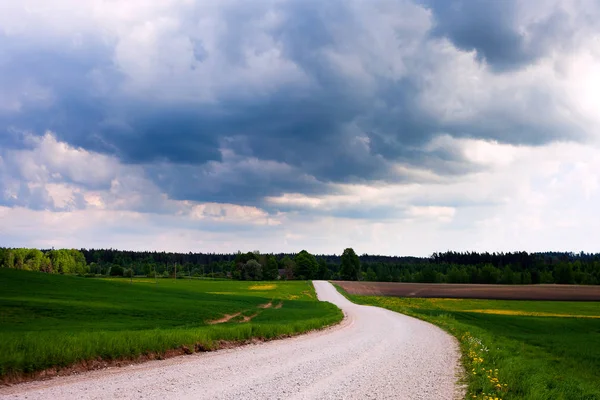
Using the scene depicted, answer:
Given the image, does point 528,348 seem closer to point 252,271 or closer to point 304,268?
point 252,271

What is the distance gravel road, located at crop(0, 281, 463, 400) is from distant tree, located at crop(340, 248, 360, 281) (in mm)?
153033

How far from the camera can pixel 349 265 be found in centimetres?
17712

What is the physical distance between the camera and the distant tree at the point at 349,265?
17700 centimetres

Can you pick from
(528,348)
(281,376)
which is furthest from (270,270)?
(281,376)

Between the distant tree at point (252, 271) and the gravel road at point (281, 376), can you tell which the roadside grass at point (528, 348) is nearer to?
the gravel road at point (281, 376)

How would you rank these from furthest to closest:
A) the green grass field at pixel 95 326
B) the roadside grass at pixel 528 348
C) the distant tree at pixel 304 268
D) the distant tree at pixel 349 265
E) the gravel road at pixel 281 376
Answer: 1. the distant tree at pixel 304 268
2. the distant tree at pixel 349 265
3. the green grass field at pixel 95 326
4. the roadside grass at pixel 528 348
5. the gravel road at pixel 281 376

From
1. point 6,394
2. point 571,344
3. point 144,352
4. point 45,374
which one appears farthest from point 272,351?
point 571,344

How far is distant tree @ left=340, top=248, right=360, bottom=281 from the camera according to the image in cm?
17700

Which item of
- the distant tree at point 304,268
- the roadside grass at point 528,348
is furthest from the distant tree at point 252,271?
the roadside grass at point 528,348

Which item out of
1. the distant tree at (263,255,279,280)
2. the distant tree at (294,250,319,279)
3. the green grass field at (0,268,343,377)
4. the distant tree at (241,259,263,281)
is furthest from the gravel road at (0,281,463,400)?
the distant tree at (263,255,279,280)

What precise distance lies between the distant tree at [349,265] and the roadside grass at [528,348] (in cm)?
9351

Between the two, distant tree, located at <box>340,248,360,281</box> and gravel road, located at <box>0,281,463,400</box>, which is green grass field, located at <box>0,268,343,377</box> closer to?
gravel road, located at <box>0,281,463,400</box>

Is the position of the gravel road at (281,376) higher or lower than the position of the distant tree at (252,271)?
higher

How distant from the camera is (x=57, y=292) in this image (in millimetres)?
49562
